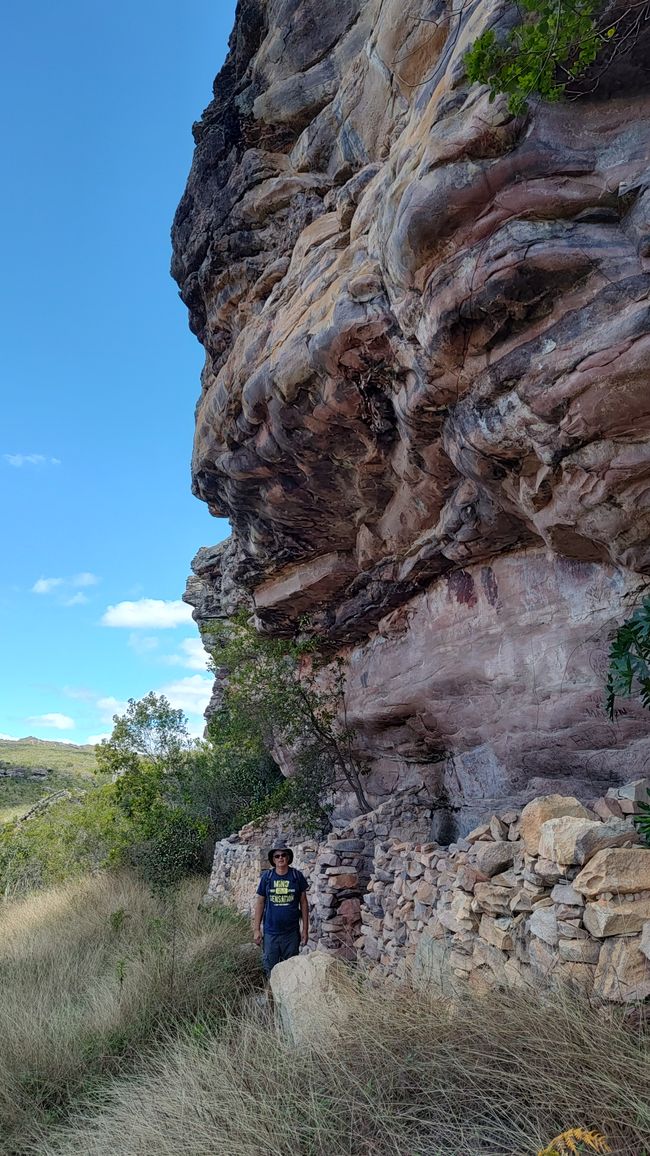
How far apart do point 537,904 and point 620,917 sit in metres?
0.75

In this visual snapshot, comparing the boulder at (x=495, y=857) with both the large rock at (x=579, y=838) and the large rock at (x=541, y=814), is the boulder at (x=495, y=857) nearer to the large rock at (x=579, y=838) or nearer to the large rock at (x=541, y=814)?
the large rock at (x=541, y=814)

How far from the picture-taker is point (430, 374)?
21.0 ft

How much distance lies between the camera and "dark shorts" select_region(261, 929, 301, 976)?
6.36 meters

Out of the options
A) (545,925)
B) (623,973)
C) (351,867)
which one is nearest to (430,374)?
(545,925)

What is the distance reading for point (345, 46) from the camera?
383 inches

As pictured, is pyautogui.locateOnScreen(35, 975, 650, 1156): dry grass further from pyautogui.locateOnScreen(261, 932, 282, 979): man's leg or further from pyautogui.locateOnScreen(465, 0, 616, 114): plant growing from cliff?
pyautogui.locateOnScreen(465, 0, 616, 114): plant growing from cliff

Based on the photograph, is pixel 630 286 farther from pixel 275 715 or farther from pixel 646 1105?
pixel 275 715

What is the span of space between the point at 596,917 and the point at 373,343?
19.1ft

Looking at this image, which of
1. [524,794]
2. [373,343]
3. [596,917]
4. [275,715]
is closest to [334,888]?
[524,794]

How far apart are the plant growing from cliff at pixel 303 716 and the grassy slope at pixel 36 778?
22.9 ft

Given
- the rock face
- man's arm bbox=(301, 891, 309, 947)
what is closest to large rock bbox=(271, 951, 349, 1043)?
man's arm bbox=(301, 891, 309, 947)

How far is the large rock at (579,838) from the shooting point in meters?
3.66

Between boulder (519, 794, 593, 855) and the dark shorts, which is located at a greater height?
boulder (519, 794, 593, 855)

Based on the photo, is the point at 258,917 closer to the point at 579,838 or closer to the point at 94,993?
the point at 94,993
